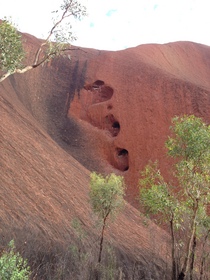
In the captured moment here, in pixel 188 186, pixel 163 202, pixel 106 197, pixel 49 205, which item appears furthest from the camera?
pixel 49 205

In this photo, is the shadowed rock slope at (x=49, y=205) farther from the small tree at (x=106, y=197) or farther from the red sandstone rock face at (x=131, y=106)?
the red sandstone rock face at (x=131, y=106)

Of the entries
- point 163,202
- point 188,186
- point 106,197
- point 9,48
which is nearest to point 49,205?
point 106,197

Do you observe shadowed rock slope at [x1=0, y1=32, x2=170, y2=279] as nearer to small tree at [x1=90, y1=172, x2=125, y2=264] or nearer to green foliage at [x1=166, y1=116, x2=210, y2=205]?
small tree at [x1=90, y1=172, x2=125, y2=264]

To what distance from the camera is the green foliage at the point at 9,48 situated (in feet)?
26.5

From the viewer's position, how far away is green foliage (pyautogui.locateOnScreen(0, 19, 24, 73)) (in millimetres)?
8078

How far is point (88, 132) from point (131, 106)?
4.73 meters

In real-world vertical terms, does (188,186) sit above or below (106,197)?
above

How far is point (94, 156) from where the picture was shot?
27.0 meters

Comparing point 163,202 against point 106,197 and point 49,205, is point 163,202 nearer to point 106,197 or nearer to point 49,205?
point 106,197

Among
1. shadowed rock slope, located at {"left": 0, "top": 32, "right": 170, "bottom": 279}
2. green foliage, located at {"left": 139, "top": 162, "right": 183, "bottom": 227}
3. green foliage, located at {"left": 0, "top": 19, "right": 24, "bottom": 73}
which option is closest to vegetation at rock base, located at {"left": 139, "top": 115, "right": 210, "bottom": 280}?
green foliage, located at {"left": 139, "top": 162, "right": 183, "bottom": 227}

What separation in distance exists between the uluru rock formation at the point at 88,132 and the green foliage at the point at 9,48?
4652mm

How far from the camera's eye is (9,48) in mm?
8195

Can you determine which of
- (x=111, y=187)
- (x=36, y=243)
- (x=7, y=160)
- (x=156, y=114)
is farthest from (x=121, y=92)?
(x=36, y=243)

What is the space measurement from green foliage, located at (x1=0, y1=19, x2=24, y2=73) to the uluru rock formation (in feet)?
15.3
